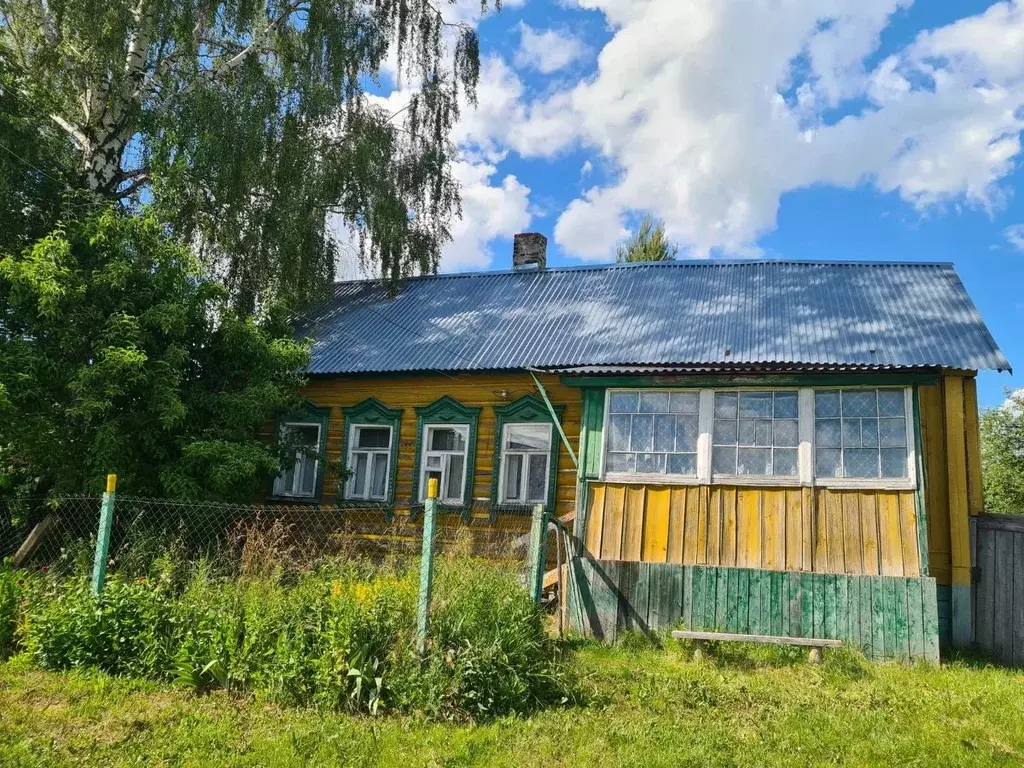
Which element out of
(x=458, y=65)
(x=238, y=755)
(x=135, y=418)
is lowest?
(x=238, y=755)

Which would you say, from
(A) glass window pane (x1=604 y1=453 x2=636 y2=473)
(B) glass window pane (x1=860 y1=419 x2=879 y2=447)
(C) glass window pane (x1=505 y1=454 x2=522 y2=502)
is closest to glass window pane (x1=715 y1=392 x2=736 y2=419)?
(A) glass window pane (x1=604 y1=453 x2=636 y2=473)

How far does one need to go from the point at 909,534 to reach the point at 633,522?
2792 millimetres

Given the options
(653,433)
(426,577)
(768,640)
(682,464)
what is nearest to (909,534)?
(768,640)

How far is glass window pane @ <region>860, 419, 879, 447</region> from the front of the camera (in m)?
8.34

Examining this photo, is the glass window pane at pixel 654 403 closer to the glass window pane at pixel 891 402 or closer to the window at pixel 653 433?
the window at pixel 653 433

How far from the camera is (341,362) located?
13227 millimetres

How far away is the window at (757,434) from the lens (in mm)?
8602

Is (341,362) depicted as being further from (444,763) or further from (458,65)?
(444,763)

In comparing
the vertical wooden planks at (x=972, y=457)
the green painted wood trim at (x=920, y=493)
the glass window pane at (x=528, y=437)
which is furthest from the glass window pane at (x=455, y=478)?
the vertical wooden planks at (x=972, y=457)

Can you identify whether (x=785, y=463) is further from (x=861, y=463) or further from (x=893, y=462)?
(x=893, y=462)

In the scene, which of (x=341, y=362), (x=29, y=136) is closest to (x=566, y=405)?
(x=341, y=362)

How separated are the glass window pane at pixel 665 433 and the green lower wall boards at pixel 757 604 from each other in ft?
4.72

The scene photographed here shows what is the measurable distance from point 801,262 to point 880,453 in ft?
21.7

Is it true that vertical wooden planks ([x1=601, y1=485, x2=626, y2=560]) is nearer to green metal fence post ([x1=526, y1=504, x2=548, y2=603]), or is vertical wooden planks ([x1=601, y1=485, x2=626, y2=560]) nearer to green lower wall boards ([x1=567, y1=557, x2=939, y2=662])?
green lower wall boards ([x1=567, y1=557, x2=939, y2=662])
